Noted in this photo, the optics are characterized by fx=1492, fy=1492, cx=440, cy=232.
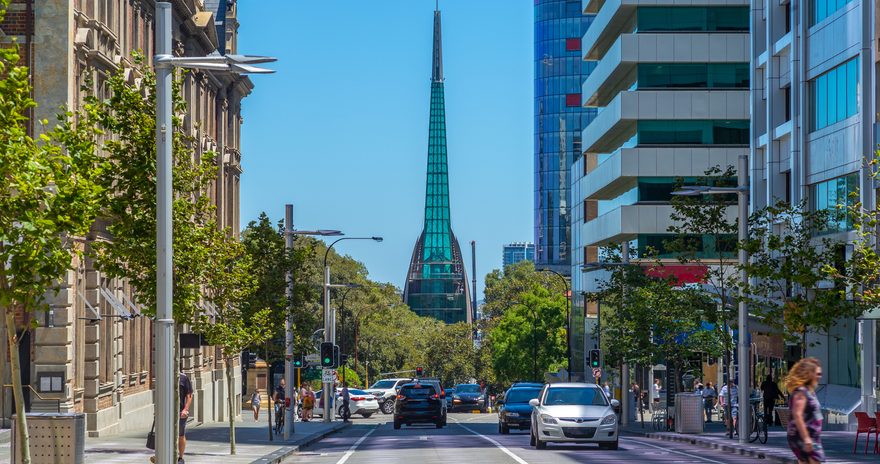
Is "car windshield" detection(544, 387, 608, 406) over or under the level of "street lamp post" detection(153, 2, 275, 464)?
under

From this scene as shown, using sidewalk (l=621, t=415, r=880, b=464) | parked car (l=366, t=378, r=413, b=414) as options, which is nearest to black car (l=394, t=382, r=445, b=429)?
sidewalk (l=621, t=415, r=880, b=464)

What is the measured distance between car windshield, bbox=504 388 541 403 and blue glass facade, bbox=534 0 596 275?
424ft

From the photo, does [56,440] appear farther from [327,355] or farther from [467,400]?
[467,400]

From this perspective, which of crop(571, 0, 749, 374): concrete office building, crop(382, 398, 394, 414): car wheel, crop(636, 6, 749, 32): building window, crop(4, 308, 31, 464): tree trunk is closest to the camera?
crop(4, 308, 31, 464): tree trunk

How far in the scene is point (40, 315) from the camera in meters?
33.9

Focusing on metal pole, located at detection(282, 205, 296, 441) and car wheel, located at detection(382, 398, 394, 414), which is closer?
metal pole, located at detection(282, 205, 296, 441)

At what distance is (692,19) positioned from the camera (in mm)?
74188

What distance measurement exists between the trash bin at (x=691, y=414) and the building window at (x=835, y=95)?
9.90 metres

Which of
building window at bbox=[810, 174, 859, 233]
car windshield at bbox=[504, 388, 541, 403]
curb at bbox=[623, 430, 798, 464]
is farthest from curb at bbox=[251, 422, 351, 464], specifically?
building window at bbox=[810, 174, 859, 233]

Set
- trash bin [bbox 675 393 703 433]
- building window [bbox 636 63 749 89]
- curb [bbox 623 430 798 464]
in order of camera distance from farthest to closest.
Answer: building window [bbox 636 63 749 89], trash bin [bbox 675 393 703 433], curb [bbox 623 430 798 464]

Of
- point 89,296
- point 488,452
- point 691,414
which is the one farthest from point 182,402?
point 691,414

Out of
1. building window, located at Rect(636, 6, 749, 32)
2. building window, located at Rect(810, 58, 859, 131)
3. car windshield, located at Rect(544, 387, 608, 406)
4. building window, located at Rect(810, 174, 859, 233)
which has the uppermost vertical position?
building window, located at Rect(636, 6, 749, 32)

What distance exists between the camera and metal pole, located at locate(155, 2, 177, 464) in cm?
1747

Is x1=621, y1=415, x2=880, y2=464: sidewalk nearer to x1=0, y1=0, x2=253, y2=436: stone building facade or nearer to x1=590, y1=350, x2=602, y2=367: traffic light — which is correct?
x1=0, y1=0, x2=253, y2=436: stone building facade
